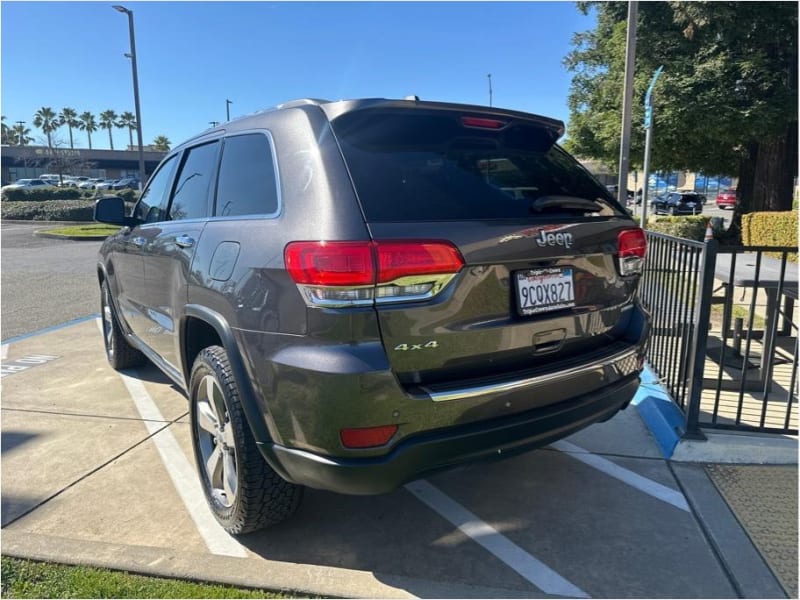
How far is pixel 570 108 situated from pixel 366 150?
1641 cm

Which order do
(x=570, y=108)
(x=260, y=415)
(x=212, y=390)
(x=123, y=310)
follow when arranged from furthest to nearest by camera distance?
(x=570, y=108)
(x=123, y=310)
(x=212, y=390)
(x=260, y=415)

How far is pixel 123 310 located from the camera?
4594 mm

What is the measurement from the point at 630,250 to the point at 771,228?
11053 mm

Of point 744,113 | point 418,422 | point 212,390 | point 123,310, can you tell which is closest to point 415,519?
point 418,422

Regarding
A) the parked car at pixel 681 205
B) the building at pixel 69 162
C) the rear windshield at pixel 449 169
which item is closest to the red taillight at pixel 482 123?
the rear windshield at pixel 449 169

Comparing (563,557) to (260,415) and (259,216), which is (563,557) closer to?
(260,415)

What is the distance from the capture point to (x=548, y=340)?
2.49 m

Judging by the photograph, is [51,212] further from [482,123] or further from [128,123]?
[128,123]

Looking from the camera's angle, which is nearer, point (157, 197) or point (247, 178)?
point (247, 178)

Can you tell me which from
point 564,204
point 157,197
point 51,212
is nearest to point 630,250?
point 564,204

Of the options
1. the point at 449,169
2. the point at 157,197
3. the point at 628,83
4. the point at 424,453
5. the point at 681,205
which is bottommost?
the point at 424,453

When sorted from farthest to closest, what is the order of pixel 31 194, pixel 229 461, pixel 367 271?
pixel 31 194 < pixel 229 461 < pixel 367 271

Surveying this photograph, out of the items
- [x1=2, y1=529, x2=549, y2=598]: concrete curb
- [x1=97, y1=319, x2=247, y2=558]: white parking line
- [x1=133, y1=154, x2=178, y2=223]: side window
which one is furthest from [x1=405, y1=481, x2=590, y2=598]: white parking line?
[x1=133, y1=154, x2=178, y2=223]: side window

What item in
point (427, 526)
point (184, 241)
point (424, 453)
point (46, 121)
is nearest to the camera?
point (424, 453)
